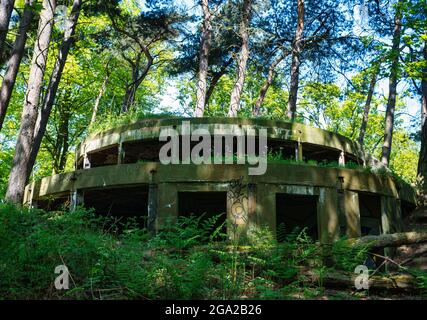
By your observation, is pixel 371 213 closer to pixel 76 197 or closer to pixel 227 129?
pixel 227 129

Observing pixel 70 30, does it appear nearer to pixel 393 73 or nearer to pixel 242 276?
pixel 393 73

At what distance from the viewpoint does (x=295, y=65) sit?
2433cm

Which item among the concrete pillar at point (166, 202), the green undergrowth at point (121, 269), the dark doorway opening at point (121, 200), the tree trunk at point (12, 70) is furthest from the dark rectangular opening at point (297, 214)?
the tree trunk at point (12, 70)

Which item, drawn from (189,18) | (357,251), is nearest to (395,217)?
(357,251)

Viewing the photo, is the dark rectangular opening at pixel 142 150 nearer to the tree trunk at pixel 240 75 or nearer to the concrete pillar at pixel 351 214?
the tree trunk at pixel 240 75

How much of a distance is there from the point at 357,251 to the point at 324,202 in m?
4.11

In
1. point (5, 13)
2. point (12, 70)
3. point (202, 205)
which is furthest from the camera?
point (202, 205)

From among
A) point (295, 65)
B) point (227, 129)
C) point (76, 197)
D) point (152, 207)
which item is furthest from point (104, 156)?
point (295, 65)

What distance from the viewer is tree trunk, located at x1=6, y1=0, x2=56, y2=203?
13430 millimetres

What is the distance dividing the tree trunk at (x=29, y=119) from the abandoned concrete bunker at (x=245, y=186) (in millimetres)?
2017

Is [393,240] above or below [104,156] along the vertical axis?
below

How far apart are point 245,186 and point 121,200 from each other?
19.4 ft

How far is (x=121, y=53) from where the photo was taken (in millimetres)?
28219

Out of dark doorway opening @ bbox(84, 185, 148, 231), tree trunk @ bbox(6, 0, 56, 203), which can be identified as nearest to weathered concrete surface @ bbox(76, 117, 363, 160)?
dark doorway opening @ bbox(84, 185, 148, 231)
